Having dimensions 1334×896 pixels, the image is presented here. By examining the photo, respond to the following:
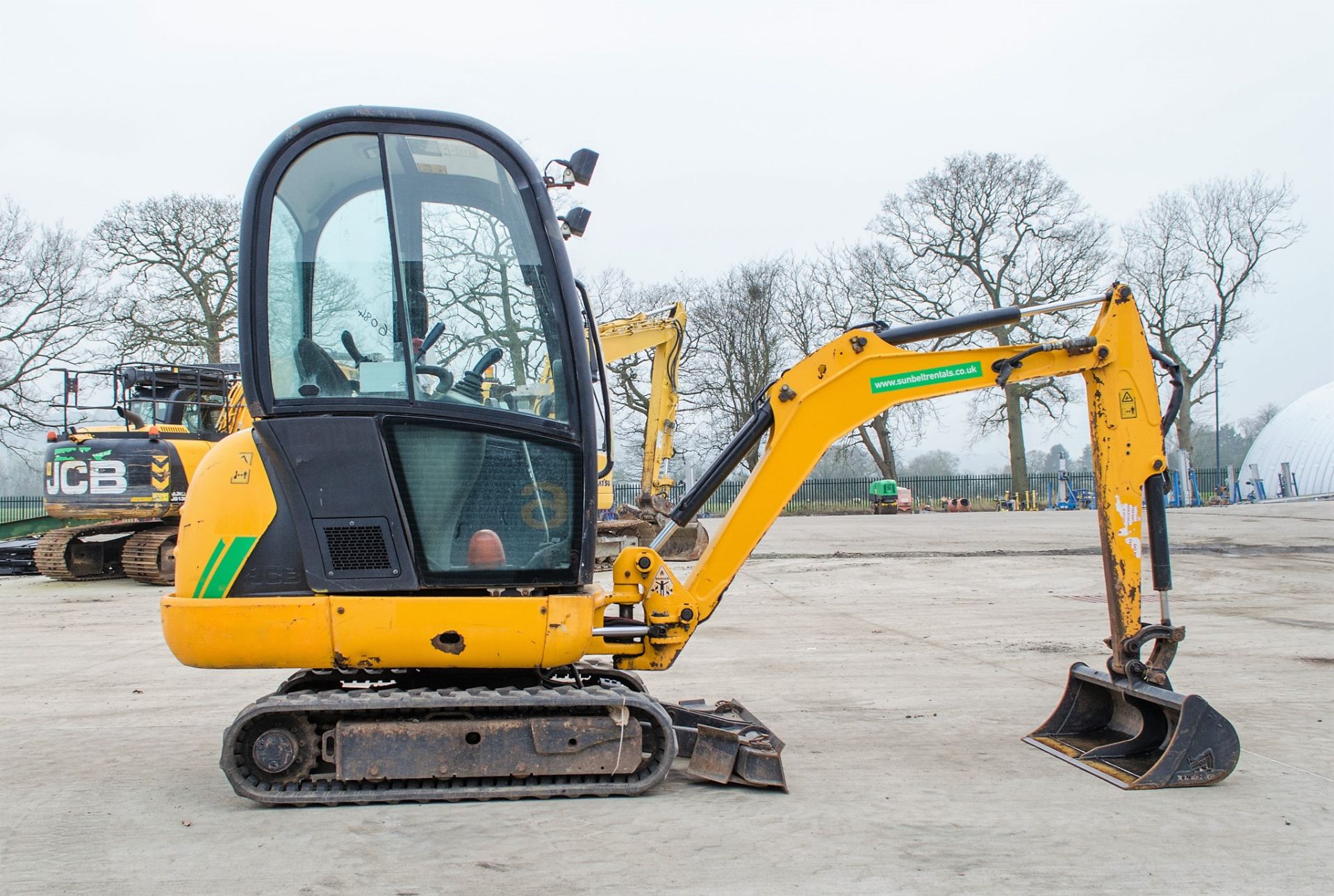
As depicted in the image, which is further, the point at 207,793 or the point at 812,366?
the point at 812,366

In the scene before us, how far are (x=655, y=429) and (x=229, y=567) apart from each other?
13.9m

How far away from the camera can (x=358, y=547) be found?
439cm

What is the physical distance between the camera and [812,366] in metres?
5.11

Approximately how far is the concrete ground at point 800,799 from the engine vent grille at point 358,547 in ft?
3.33

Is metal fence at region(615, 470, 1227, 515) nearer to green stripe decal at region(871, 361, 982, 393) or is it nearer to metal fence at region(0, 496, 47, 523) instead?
metal fence at region(0, 496, 47, 523)

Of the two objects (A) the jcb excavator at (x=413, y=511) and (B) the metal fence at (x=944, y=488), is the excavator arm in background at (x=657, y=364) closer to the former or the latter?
(A) the jcb excavator at (x=413, y=511)

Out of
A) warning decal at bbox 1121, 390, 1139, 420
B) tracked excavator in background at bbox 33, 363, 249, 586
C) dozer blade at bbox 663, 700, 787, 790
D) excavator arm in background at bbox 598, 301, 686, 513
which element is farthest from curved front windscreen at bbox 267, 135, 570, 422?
excavator arm in background at bbox 598, 301, 686, 513

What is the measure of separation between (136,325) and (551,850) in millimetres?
29486

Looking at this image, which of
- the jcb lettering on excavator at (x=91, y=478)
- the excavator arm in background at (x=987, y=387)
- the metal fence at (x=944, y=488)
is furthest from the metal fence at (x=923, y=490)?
the excavator arm in background at (x=987, y=387)

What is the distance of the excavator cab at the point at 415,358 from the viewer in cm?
439

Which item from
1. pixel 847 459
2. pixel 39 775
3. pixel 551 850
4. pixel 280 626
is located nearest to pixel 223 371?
pixel 39 775

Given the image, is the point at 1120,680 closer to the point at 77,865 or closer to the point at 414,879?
the point at 414,879

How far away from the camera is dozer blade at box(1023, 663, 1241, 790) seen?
460cm

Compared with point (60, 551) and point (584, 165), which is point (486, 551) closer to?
point (584, 165)
